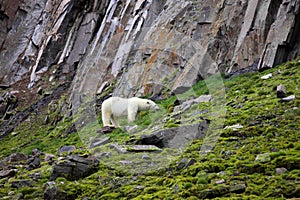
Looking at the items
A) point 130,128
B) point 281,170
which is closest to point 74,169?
point 281,170

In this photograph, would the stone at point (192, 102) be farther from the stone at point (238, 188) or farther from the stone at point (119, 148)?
the stone at point (238, 188)

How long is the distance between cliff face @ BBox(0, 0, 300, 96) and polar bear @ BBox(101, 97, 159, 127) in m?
3.09

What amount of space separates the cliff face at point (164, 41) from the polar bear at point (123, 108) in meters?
3.09

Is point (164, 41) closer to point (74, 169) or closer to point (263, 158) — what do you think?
point (74, 169)

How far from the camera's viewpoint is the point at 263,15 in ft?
66.4

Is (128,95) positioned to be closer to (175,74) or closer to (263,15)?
(175,74)

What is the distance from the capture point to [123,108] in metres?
18.0

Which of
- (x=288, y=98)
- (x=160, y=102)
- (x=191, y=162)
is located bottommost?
(x=191, y=162)

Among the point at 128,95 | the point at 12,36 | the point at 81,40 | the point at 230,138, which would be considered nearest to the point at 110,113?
the point at 128,95

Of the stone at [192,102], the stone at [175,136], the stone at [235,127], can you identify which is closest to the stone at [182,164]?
the stone at [175,136]

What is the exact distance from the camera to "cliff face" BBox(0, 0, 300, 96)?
64.2 feet

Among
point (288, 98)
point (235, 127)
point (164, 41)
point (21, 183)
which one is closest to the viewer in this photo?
point (21, 183)

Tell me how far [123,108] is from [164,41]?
8.47m

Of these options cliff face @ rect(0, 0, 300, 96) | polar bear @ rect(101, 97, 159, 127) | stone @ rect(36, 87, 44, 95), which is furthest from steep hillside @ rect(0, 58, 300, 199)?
stone @ rect(36, 87, 44, 95)
